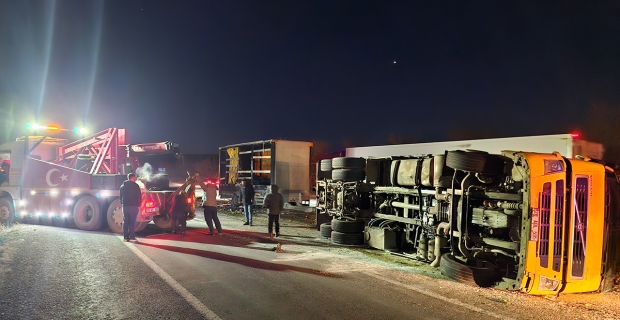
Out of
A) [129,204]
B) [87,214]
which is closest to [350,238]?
[129,204]

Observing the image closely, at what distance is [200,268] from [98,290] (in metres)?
1.76

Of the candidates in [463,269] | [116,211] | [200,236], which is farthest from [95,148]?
[463,269]

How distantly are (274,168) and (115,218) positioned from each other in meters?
7.85

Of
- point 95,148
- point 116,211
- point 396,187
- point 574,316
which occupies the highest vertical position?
point 95,148

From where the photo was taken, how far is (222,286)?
20.4 feet

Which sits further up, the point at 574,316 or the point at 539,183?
the point at 539,183

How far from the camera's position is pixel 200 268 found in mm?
7336

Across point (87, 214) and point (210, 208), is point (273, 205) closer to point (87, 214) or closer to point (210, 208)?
point (210, 208)

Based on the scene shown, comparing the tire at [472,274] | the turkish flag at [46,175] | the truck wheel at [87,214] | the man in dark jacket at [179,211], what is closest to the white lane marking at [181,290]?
the man in dark jacket at [179,211]

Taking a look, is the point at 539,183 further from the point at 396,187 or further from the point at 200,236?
the point at 200,236

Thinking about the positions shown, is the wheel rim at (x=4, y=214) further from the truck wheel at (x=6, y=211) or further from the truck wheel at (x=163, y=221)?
the truck wheel at (x=163, y=221)

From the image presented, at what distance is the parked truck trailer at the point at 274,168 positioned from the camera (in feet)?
61.2

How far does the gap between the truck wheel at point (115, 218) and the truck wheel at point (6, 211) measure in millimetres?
3320

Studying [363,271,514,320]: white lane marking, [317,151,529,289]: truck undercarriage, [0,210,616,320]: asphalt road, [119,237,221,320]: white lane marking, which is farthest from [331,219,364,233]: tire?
[119,237,221,320]: white lane marking
